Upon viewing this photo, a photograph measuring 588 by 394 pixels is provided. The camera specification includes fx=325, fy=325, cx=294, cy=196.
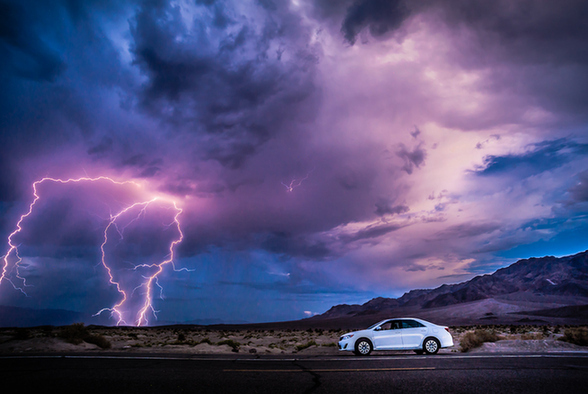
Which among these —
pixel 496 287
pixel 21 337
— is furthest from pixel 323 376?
pixel 496 287

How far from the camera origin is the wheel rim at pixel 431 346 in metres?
14.2

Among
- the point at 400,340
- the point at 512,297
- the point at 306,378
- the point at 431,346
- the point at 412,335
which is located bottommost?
the point at 431,346

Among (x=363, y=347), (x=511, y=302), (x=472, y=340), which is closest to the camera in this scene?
(x=363, y=347)

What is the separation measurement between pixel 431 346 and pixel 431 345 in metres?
0.04

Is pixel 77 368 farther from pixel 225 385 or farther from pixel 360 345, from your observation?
pixel 360 345

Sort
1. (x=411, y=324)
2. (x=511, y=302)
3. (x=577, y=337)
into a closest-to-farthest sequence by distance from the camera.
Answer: (x=411, y=324), (x=577, y=337), (x=511, y=302)

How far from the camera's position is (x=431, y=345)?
1423 cm

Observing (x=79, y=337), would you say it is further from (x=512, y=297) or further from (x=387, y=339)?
(x=512, y=297)

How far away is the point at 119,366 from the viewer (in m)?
10.1

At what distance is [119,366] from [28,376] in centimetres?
241

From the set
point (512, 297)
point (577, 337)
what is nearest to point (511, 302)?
point (512, 297)

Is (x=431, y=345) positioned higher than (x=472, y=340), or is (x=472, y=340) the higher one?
(x=431, y=345)

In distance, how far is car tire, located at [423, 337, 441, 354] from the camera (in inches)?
559

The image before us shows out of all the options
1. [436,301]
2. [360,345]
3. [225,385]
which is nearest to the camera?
[225,385]
